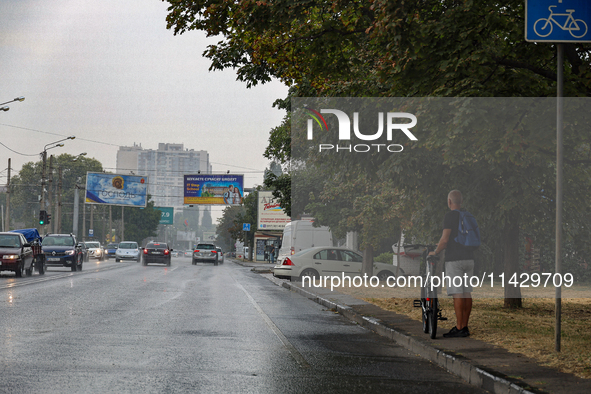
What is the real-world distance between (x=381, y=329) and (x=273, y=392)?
535 centimetres

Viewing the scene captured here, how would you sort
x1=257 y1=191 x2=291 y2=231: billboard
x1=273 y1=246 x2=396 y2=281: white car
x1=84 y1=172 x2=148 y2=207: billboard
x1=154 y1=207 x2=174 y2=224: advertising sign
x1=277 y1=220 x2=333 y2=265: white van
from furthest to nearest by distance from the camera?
x1=154 y1=207 x2=174 y2=224: advertising sign → x1=257 y1=191 x2=291 y2=231: billboard → x1=84 y1=172 x2=148 y2=207: billboard → x1=277 y1=220 x2=333 y2=265: white van → x1=273 y1=246 x2=396 y2=281: white car

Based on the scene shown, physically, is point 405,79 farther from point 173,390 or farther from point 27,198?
point 27,198

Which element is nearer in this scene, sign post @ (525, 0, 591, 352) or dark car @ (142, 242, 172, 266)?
sign post @ (525, 0, 591, 352)

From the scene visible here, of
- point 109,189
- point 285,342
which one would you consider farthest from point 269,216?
point 285,342

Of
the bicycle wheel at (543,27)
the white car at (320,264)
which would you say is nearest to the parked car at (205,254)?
the white car at (320,264)

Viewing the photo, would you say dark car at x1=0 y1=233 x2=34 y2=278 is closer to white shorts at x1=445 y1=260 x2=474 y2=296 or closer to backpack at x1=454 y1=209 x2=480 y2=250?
white shorts at x1=445 y1=260 x2=474 y2=296

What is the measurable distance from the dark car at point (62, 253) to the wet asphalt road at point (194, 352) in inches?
706

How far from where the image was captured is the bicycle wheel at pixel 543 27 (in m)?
8.08

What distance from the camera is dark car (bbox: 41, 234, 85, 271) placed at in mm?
32844

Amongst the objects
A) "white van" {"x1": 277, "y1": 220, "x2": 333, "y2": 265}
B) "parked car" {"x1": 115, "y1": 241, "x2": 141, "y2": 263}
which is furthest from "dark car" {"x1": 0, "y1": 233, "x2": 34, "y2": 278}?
"parked car" {"x1": 115, "y1": 241, "x2": 141, "y2": 263}

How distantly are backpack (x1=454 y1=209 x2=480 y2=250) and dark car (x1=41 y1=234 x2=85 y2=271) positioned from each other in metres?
26.8

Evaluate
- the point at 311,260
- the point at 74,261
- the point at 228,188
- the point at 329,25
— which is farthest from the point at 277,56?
the point at 228,188

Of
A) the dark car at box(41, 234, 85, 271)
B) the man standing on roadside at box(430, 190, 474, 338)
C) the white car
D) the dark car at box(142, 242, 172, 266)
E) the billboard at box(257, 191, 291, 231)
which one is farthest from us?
the billboard at box(257, 191, 291, 231)

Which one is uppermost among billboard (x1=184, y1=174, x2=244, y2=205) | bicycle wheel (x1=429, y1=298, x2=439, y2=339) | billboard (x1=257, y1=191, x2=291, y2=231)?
billboard (x1=184, y1=174, x2=244, y2=205)
